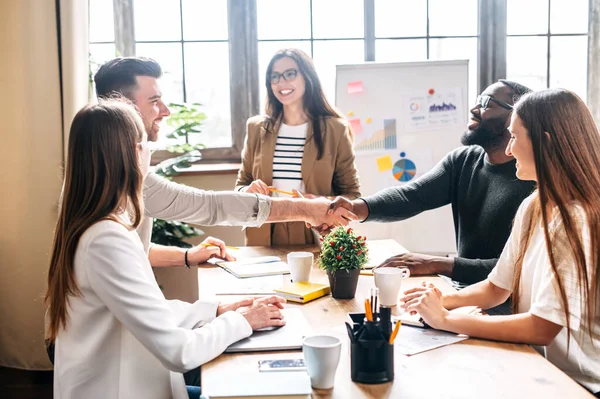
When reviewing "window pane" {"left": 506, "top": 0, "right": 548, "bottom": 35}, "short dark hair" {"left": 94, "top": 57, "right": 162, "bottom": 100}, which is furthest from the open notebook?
"window pane" {"left": 506, "top": 0, "right": 548, "bottom": 35}

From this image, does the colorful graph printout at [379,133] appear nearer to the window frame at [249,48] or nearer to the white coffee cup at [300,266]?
the window frame at [249,48]

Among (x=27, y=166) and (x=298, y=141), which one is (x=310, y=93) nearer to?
(x=298, y=141)

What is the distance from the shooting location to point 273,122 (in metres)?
3.19

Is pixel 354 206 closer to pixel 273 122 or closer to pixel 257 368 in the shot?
pixel 273 122

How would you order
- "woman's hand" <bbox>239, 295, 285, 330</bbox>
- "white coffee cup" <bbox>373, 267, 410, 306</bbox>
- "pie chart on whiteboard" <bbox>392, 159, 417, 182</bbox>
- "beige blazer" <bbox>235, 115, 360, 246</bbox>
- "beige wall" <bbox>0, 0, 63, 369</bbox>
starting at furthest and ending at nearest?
"pie chart on whiteboard" <bbox>392, 159, 417, 182</bbox> < "beige wall" <bbox>0, 0, 63, 369</bbox> < "beige blazer" <bbox>235, 115, 360, 246</bbox> < "white coffee cup" <bbox>373, 267, 410, 306</bbox> < "woman's hand" <bbox>239, 295, 285, 330</bbox>

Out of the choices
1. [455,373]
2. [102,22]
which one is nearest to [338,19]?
[102,22]

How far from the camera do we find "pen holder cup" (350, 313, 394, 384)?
1.23 metres

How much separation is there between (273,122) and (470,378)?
211cm

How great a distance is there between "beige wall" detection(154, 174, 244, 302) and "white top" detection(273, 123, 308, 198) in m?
1.17

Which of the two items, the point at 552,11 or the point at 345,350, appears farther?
the point at 552,11

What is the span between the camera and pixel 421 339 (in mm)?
1486

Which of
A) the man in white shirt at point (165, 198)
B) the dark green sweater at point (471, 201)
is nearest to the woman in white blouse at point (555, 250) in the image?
the dark green sweater at point (471, 201)

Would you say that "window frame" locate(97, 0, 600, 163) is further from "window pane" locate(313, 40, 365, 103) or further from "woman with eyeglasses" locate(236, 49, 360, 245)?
"woman with eyeglasses" locate(236, 49, 360, 245)

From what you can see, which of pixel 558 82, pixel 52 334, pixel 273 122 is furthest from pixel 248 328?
pixel 558 82
